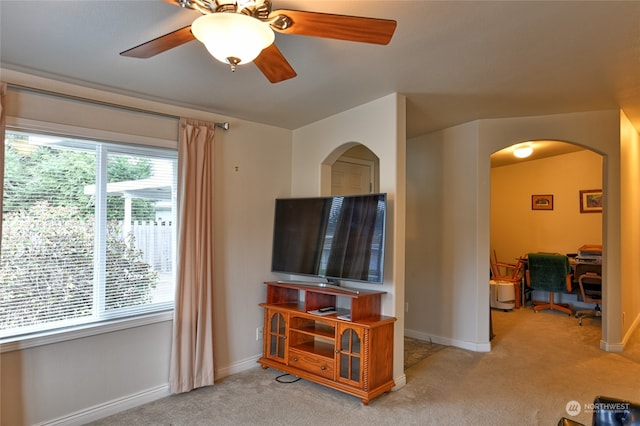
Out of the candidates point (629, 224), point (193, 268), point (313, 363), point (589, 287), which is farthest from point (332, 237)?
point (589, 287)

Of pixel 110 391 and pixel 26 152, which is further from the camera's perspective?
pixel 110 391

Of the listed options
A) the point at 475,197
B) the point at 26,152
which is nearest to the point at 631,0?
the point at 475,197

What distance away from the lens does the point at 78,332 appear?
2629 mm

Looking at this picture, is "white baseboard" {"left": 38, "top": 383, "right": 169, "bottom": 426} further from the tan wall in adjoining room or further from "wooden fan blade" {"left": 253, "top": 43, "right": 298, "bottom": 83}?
the tan wall in adjoining room

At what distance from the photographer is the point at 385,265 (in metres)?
3.15

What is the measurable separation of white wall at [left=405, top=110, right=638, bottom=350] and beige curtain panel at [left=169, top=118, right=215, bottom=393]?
2.55 metres

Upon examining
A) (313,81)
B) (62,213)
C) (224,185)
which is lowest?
(62,213)

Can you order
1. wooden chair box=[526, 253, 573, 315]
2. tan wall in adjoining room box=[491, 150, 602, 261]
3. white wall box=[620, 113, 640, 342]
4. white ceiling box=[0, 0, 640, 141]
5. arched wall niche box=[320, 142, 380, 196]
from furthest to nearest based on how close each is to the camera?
tan wall in adjoining room box=[491, 150, 602, 261] < wooden chair box=[526, 253, 573, 315] < white wall box=[620, 113, 640, 342] < arched wall niche box=[320, 142, 380, 196] < white ceiling box=[0, 0, 640, 141]

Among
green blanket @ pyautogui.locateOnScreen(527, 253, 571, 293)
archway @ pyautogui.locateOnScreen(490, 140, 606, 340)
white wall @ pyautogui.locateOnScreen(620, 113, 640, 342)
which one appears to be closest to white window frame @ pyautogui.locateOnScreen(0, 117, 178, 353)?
white wall @ pyautogui.locateOnScreen(620, 113, 640, 342)

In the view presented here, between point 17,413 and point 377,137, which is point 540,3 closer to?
point 377,137

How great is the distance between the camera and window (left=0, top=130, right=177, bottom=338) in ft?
8.04

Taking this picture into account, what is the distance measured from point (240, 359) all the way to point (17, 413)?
1675 millimetres

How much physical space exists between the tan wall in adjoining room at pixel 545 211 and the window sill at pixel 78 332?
632cm

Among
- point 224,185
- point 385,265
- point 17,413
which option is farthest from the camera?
point 224,185
